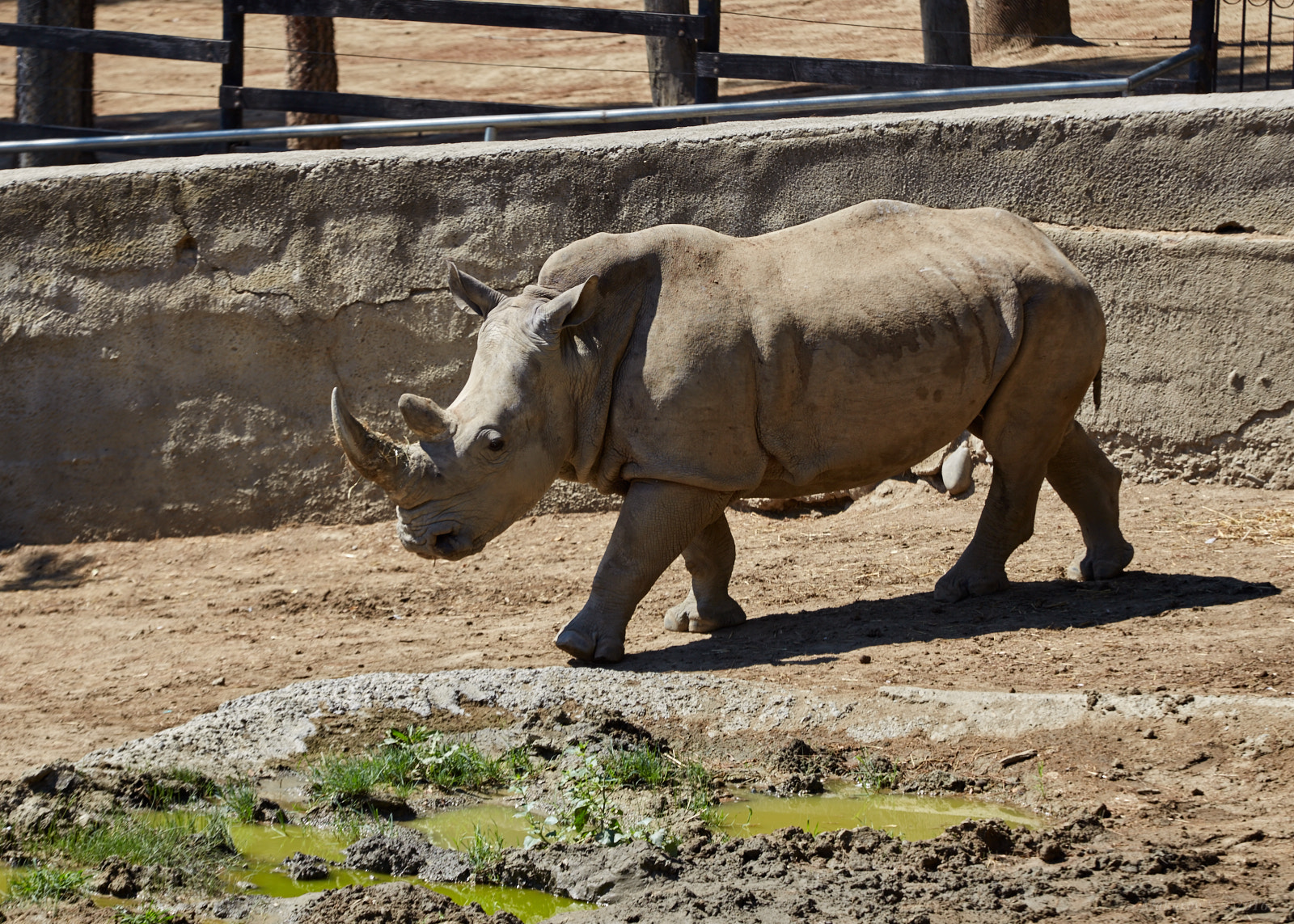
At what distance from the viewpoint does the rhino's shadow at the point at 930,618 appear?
6.11 m

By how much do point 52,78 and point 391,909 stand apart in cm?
1039

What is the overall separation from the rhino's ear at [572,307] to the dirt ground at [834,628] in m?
1.34

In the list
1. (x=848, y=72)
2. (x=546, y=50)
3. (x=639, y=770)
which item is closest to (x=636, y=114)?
(x=848, y=72)

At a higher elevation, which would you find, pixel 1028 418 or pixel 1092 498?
pixel 1028 418

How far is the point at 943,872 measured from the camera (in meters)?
4.06

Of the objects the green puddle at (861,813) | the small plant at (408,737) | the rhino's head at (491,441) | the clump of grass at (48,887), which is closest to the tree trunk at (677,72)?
the rhino's head at (491,441)

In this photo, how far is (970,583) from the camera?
263 inches

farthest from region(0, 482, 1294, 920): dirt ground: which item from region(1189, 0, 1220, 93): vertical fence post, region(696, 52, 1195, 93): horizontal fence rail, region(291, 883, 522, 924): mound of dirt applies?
region(696, 52, 1195, 93): horizontal fence rail

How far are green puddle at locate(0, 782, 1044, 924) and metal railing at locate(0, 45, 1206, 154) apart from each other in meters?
4.47

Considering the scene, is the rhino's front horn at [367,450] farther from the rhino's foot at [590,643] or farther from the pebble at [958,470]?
the pebble at [958,470]

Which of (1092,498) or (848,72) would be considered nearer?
(1092,498)

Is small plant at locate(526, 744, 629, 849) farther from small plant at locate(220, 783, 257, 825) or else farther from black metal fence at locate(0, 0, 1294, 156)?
black metal fence at locate(0, 0, 1294, 156)

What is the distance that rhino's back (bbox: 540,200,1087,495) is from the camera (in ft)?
19.9

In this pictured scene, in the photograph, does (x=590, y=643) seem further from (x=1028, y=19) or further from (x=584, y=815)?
(x=1028, y=19)
